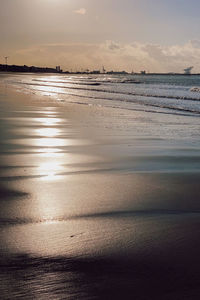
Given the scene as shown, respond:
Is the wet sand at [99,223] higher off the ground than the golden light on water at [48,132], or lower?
higher

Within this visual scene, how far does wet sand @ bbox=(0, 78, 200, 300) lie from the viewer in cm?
238

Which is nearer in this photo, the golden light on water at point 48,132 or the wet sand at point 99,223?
the wet sand at point 99,223

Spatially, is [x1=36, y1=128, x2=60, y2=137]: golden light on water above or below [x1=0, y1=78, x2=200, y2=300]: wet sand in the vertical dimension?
below

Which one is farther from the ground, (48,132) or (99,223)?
(99,223)

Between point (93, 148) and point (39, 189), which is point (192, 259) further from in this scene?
point (93, 148)

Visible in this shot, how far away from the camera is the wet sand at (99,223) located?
238 centimetres

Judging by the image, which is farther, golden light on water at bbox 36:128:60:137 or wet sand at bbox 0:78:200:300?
golden light on water at bbox 36:128:60:137

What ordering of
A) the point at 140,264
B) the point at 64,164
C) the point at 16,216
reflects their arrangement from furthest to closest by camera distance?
the point at 64,164 → the point at 16,216 → the point at 140,264

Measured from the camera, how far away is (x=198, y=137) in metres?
9.38

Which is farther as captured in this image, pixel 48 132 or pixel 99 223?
pixel 48 132

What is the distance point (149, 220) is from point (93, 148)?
13.1ft

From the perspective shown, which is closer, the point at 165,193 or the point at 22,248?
the point at 22,248

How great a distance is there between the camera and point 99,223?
3400 millimetres

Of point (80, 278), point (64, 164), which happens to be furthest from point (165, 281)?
point (64, 164)
